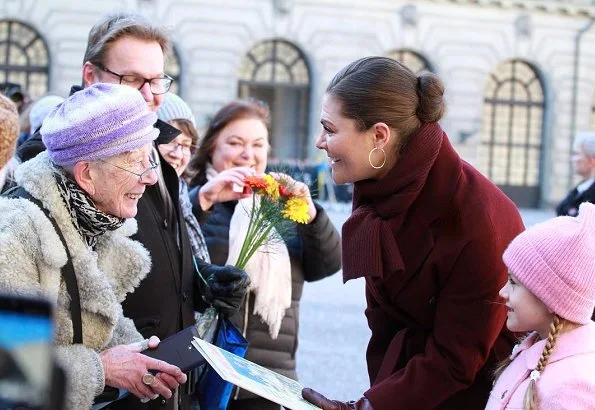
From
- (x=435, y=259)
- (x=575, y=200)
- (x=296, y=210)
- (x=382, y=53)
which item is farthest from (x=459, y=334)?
(x=382, y=53)

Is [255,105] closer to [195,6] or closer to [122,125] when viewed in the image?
[122,125]

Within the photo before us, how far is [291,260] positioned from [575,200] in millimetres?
4188

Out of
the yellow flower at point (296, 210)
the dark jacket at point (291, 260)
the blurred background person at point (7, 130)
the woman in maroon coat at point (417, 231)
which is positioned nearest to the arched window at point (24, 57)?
the dark jacket at point (291, 260)

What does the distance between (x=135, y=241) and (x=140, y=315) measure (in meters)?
0.26

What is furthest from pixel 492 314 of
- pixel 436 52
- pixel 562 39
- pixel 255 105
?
pixel 562 39

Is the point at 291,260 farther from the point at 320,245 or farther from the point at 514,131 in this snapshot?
→ the point at 514,131

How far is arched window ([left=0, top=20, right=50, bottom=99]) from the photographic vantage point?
25.7 metres

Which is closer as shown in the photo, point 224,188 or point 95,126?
point 95,126

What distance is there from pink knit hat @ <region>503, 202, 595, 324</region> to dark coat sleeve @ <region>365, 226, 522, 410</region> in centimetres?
16

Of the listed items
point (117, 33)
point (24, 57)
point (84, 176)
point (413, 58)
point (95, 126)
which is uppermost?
point (117, 33)

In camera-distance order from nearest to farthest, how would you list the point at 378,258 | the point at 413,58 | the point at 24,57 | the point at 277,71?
the point at 378,258 < the point at 24,57 < the point at 277,71 < the point at 413,58

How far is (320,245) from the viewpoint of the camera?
13.8ft

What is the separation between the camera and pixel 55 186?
261 cm

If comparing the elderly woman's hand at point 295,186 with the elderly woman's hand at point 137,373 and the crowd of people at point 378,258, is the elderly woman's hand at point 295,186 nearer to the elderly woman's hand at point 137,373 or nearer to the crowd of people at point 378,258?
the crowd of people at point 378,258
